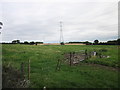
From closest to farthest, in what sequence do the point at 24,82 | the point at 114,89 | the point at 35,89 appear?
the point at 114,89 < the point at 35,89 < the point at 24,82

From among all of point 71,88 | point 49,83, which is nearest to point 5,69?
point 49,83

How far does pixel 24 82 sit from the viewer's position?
895 cm

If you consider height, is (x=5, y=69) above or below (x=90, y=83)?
above

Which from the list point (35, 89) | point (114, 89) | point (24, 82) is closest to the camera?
point (114, 89)

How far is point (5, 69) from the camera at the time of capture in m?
9.38

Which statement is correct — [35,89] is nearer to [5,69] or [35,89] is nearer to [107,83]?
[5,69]

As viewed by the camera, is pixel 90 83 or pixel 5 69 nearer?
pixel 90 83

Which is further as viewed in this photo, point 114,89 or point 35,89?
point 35,89

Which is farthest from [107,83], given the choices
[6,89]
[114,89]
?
[6,89]

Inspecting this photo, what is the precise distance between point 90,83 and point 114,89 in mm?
1719

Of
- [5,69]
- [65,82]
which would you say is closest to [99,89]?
[65,82]

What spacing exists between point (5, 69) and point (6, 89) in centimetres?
174

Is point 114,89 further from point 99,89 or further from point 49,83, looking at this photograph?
point 49,83

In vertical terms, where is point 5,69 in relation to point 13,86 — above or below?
above
